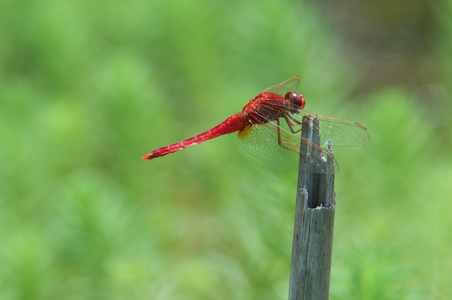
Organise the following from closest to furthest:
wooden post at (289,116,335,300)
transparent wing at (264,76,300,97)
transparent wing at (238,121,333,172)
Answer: wooden post at (289,116,335,300) < transparent wing at (238,121,333,172) < transparent wing at (264,76,300,97)

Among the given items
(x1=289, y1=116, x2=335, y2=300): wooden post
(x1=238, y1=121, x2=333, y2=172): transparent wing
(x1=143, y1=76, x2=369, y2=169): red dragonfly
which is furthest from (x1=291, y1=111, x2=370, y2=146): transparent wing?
(x1=289, y1=116, x2=335, y2=300): wooden post

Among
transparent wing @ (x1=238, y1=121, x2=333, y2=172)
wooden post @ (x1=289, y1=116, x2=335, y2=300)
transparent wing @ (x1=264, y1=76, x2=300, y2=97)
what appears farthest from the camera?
transparent wing @ (x1=264, y1=76, x2=300, y2=97)

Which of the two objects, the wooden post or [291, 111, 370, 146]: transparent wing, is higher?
[291, 111, 370, 146]: transparent wing

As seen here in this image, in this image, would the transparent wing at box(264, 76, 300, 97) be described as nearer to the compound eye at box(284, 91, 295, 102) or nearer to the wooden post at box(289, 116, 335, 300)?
the compound eye at box(284, 91, 295, 102)

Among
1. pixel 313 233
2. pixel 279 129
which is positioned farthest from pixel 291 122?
pixel 313 233

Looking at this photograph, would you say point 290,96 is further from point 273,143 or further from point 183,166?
point 183,166

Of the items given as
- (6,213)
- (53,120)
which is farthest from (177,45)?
(6,213)

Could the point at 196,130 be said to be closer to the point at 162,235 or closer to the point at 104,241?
the point at 162,235

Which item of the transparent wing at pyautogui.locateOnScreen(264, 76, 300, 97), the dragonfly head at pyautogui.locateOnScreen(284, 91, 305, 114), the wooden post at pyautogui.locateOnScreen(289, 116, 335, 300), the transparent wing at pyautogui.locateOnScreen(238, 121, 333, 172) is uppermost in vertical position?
the transparent wing at pyautogui.locateOnScreen(264, 76, 300, 97)
